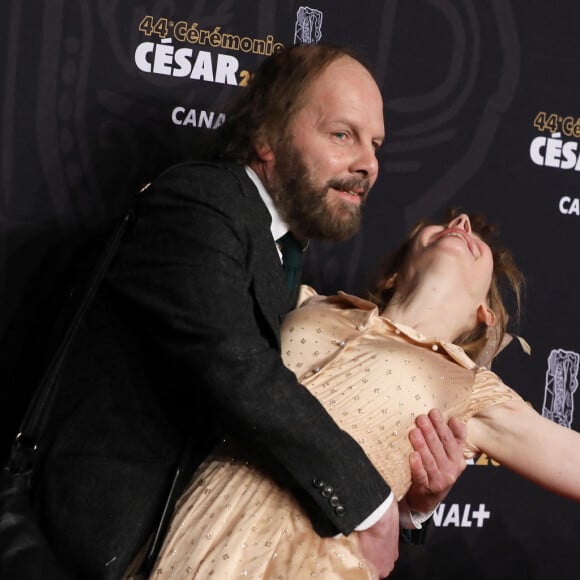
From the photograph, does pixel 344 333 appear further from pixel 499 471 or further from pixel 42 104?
pixel 499 471

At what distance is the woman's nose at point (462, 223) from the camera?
7.32 feet

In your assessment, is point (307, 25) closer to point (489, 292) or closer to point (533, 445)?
point (489, 292)

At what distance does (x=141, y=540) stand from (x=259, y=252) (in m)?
0.54

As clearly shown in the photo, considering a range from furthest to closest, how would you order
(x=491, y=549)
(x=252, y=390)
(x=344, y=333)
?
(x=491, y=549) < (x=344, y=333) < (x=252, y=390)

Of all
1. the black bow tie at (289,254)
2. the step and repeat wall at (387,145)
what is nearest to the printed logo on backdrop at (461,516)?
the step and repeat wall at (387,145)

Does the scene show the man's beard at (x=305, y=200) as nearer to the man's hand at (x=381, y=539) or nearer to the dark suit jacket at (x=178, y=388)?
the dark suit jacket at (x=178, y=388)

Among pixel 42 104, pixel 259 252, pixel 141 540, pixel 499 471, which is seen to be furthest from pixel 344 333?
pixel 499 471

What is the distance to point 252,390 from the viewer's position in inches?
61.7

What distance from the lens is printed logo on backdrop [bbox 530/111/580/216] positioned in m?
2.65

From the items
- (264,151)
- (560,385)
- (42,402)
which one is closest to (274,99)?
(264,151)

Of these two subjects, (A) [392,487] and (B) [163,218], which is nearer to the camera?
(B) [163,218]

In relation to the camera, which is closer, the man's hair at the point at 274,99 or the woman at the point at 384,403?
the woman at the point at 384,403

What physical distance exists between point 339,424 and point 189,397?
0.90 ft

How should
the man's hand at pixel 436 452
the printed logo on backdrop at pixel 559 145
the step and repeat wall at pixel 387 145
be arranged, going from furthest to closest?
1. the printed logo on backdrop at pixel 559 145
2. the step and repeat wall at pixel 387 145
3. the man's hand at pixel 436 452
